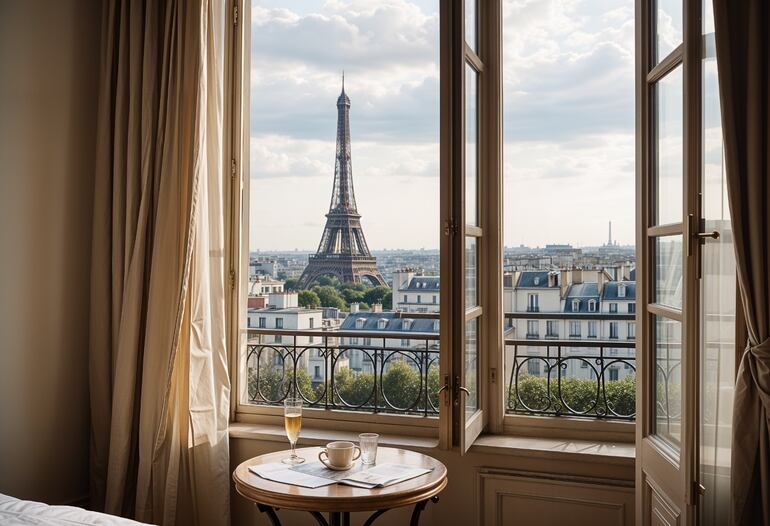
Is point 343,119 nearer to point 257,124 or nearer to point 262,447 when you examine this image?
point 257,124

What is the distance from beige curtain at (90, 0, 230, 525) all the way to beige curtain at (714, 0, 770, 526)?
1932 mm

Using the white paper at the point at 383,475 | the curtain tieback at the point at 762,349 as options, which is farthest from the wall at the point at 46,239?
the curtain tieback at the point at 762,349

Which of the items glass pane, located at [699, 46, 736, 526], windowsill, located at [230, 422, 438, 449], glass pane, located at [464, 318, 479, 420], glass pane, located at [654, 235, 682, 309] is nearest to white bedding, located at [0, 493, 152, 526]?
windowsill, located at [230, 422, 438, 449]

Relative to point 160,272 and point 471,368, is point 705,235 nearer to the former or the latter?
point 471,368

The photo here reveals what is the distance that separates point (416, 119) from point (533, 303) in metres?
0.92

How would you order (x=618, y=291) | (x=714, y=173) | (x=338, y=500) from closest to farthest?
1. (x=714, y=173)
2. (x=338, y=500)
3. (x=618, y=291)

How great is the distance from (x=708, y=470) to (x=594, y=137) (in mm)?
1437

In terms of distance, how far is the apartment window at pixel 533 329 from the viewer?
9.68ft

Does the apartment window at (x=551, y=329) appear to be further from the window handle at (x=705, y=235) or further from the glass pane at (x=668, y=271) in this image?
the window handle at (x=705, y=235)

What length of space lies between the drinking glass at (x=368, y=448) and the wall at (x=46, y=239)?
54.6 inches

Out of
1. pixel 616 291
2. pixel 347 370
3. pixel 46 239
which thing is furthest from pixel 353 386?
pixel 46 239

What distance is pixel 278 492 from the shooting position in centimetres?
207

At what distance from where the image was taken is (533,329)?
116 inches

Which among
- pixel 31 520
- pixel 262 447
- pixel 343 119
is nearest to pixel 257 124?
pixel 343 119
